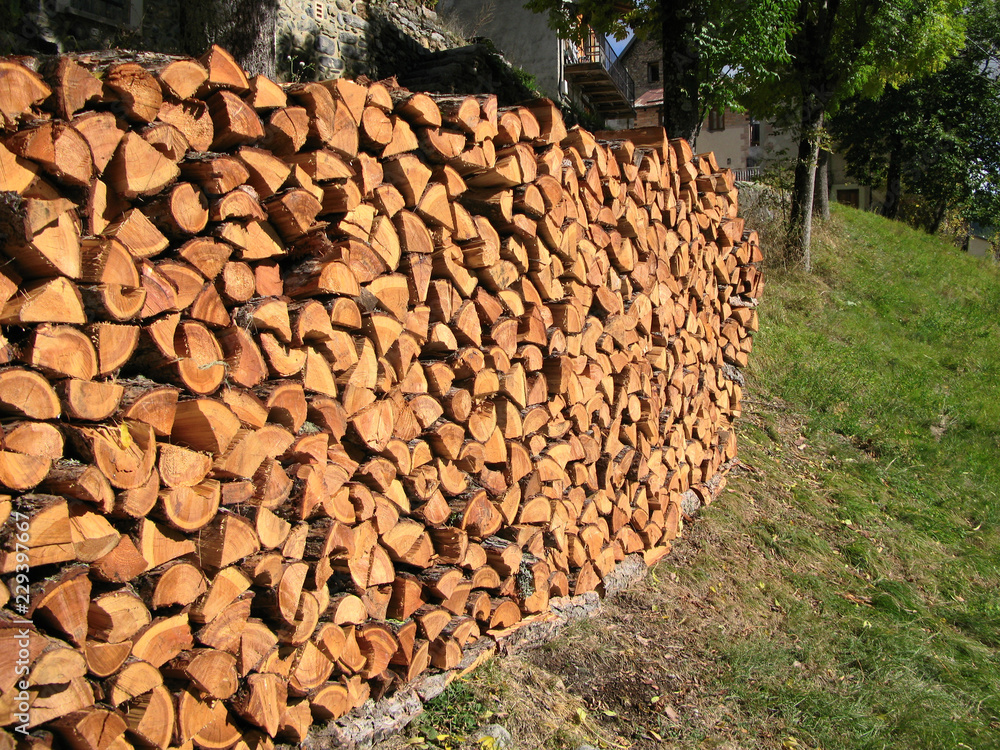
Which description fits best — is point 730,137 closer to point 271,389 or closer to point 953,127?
point 953,127

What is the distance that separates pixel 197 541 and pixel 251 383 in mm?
478

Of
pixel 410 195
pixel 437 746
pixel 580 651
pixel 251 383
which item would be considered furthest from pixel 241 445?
pixel 580 651

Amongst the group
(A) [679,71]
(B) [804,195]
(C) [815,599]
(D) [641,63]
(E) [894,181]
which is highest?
(D) [641,63]

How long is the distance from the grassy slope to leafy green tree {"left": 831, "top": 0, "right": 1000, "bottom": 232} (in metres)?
17.3

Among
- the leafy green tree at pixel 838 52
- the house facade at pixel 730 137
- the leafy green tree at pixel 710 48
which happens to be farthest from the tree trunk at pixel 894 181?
the leafy green tree at pixel 710 48

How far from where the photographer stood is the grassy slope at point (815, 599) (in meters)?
3.48

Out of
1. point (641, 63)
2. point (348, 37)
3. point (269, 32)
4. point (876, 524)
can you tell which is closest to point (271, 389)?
point (876, 524)

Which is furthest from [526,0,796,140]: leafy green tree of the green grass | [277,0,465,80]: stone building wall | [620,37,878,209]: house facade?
[620,37,878,209]: house facade

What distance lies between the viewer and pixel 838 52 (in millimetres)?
12945

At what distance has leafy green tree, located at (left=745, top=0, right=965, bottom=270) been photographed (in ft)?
40.0

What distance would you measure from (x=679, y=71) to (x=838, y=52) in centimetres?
499

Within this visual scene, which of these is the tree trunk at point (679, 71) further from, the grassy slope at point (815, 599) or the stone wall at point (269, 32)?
the stone wall at point (269, 32)

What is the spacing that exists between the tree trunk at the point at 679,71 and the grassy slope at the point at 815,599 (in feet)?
8.65

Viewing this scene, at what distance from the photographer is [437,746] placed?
281 cm
